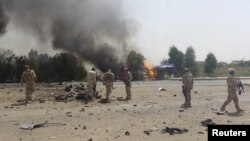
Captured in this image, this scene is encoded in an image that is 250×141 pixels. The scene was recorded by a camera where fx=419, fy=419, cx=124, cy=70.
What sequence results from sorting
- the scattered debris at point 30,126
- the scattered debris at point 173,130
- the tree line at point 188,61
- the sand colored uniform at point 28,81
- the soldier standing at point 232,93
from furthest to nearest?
the tree line at point 188,61, the sand colored uniform at point 28,81, the soldier standing at point 232,93, the scattered debris at point 30,126, the scattered debris at point 173,130

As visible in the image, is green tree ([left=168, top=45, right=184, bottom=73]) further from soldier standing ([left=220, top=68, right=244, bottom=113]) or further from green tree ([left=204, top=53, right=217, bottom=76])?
soldier standing ([left=220, top=68, right=244, bottom=113])

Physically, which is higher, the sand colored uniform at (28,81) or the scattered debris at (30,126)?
the sand colored uniform at (28,81)

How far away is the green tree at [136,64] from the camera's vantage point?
5075 centimetres

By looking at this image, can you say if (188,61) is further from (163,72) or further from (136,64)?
(136,64)

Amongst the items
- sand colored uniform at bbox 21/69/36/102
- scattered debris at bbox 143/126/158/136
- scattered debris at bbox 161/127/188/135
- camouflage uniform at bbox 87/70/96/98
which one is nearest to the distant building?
camouflage uniform at bbox 87/70/96/98

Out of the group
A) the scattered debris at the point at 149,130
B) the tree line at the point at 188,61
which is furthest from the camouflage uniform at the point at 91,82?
the tree line at the point at 188,61

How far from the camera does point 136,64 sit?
5141 centimetres

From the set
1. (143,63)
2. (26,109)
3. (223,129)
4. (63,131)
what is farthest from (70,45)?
(223,129)

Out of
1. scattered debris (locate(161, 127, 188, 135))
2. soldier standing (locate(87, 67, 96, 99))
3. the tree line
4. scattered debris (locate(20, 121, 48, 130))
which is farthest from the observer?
the tree line

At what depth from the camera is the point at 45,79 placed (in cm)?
4331

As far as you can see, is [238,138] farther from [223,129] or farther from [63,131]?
[63,131]

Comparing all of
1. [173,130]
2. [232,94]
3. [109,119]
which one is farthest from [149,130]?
[232,94]

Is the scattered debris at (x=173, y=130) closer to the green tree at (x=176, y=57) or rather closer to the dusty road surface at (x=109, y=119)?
the dusty road surface at (x=109, y=119)

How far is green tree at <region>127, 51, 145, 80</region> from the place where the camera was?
167 ft
